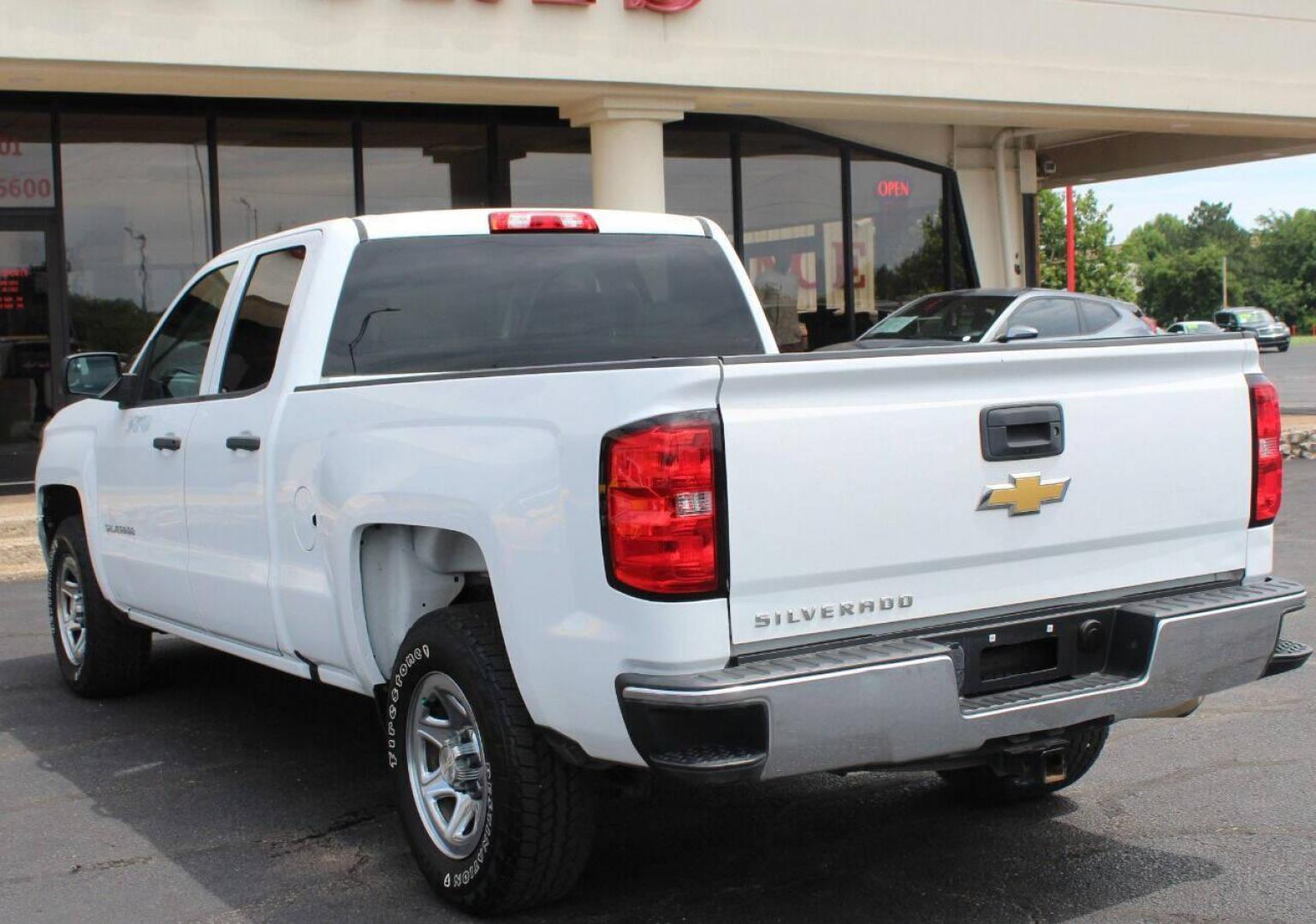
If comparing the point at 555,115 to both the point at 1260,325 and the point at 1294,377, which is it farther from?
the point at 1260,325

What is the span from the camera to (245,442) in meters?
5.02

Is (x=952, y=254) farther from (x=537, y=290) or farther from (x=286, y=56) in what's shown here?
(x=537, y=290)

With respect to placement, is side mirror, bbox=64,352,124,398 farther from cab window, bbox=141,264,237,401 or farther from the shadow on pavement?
the shadow on pavement

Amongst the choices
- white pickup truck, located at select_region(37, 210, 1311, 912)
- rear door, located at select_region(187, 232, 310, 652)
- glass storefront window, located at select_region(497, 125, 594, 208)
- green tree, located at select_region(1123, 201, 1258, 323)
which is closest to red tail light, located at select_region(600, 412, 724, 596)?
white pickup truck, located at select_region(37, 210, 1311, 912)

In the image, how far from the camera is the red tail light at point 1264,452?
4.32m

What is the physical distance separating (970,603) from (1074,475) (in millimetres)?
444

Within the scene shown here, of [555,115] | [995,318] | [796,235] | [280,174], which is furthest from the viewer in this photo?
[796,235]

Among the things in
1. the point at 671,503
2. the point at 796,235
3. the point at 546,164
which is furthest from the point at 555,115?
the point at 671,503

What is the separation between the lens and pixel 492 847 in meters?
3.94

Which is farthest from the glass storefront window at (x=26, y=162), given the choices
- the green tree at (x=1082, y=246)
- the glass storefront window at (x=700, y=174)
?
the green tree at (x=1082, y=246)

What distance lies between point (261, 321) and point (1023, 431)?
2764 mm

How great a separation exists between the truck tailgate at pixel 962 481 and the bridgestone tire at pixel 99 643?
3997mm

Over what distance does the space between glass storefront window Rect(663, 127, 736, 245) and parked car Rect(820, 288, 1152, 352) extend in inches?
91.4

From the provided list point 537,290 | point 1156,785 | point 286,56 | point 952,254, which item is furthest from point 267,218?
point 1156,785
